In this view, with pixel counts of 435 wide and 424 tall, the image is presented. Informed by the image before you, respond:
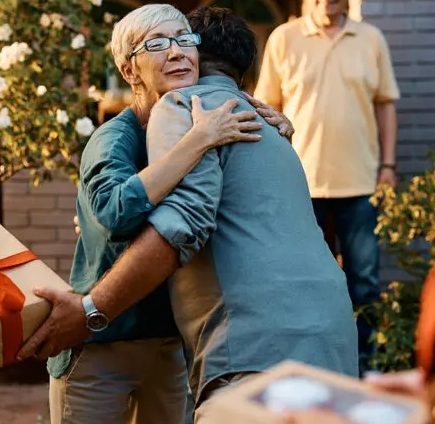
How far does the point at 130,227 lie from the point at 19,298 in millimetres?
378

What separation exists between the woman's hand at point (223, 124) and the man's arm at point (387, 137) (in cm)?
283

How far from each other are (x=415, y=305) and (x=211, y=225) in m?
3.01

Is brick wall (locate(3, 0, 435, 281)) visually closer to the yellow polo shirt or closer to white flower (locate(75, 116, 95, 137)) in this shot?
the yellow polo shirt

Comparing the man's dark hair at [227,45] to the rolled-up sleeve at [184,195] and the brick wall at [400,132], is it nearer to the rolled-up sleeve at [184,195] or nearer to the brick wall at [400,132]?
the rolled-up sleeve at [184,195]

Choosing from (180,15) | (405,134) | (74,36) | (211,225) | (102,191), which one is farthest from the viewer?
(405,134)

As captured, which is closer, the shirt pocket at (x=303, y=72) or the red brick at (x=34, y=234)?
the shirt pocket at (x=303, y=72)

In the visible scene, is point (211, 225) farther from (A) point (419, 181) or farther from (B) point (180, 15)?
(A) point (419, 181)

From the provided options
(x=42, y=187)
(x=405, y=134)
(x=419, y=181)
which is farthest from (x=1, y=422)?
(x=405, y=134)

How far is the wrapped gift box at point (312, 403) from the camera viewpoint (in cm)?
155

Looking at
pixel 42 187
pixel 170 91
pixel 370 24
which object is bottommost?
pixel 42 187

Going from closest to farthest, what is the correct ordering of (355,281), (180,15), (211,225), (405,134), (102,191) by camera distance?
(211,225) < (102,191) < (180,15) < (355,281) < (405,134)

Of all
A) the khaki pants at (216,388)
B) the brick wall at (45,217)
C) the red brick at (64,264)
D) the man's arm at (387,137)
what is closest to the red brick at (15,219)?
the brick wall at (45,217)

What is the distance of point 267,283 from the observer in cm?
247

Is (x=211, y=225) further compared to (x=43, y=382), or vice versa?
(x=43, y=382)
